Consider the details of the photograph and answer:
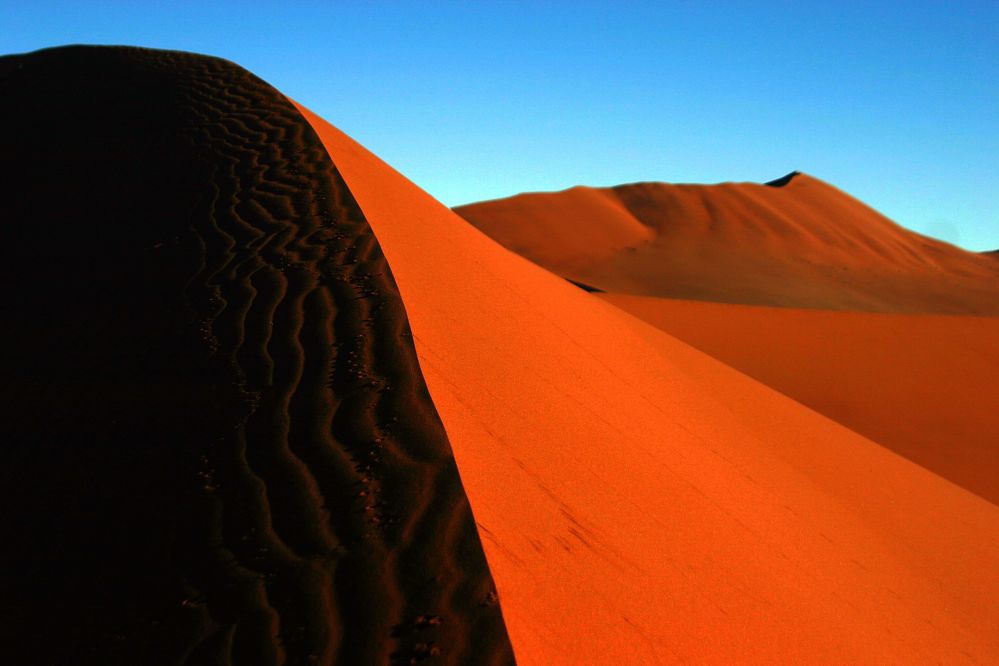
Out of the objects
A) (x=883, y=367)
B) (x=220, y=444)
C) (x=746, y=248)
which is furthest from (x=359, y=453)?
(x=746, y=248)

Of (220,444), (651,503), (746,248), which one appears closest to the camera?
(220,444)

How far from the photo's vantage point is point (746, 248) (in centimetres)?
4303

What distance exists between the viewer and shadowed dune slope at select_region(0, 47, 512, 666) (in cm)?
294

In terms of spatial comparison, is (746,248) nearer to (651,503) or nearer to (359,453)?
(651,503)

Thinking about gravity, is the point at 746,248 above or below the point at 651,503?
above

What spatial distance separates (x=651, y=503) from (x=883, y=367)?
45.5 ft

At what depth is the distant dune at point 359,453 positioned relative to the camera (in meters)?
3.05

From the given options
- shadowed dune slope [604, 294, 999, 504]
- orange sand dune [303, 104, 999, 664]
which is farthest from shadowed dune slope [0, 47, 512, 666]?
shadowed dune slope [604, 294, 999, 504]

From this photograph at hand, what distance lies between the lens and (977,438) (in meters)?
12.9

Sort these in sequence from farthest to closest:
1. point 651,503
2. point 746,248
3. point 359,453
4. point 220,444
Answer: point 746,248, point 651,503, point 220,444, point 359,453

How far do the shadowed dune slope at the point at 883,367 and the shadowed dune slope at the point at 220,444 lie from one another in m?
9.38

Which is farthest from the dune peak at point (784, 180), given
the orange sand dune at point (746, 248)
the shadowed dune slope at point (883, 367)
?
the shadowed dune slope at point (883, 367)

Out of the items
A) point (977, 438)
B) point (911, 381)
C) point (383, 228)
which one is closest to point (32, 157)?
point (383, 228)

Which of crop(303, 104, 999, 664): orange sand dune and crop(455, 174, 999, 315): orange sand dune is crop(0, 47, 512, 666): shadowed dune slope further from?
crop(455, 174, 999, 315): orange sand dune
